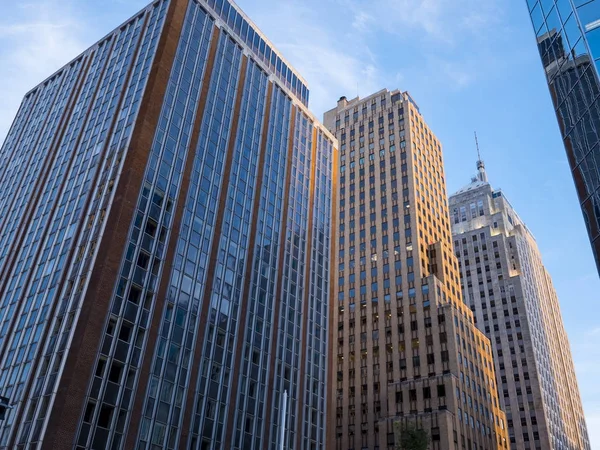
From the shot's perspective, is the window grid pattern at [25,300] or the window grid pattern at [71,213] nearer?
the window grid pattern at [71,213]

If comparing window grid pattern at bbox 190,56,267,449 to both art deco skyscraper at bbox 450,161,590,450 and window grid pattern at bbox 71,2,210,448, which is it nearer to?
window grid pattern at bbox 71,2,210,448

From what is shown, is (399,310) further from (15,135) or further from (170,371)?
(15,135)

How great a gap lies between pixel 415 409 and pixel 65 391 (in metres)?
60.8

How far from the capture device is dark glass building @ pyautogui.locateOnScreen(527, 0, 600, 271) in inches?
1398

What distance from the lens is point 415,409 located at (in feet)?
304

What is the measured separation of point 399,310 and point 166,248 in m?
57.1

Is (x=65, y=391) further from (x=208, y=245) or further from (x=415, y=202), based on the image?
(x=415, y=202)

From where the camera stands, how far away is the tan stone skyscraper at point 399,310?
93375mm

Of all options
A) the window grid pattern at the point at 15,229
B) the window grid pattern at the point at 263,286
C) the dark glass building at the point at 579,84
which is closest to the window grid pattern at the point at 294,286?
the window grid pattern at the point at 263,286

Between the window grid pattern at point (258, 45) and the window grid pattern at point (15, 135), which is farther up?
the window grid pattern at point (258, 45)

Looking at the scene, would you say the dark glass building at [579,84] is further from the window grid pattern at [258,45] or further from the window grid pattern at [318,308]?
the window grid pattern at [258,45]

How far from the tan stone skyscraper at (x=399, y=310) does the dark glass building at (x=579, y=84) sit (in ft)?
156

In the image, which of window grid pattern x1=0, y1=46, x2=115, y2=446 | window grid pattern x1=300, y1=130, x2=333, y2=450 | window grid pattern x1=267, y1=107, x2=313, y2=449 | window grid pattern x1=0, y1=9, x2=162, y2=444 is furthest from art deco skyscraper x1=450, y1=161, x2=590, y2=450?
window grid pattern x1=0, y1=46, x2=115, y2=446

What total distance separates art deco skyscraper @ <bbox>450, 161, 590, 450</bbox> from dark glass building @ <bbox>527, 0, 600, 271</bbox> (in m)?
106
